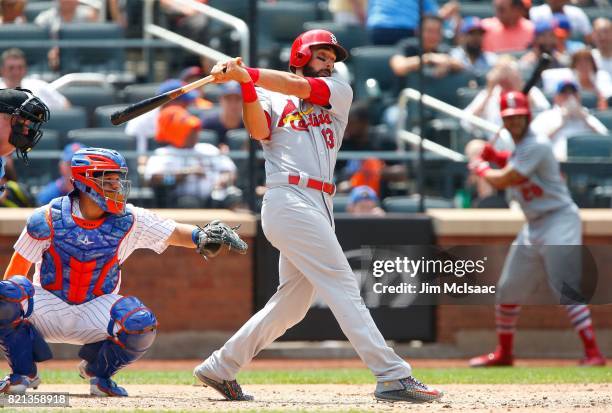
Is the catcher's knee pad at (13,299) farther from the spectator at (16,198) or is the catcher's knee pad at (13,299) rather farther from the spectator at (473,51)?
the spectator at (473,51)

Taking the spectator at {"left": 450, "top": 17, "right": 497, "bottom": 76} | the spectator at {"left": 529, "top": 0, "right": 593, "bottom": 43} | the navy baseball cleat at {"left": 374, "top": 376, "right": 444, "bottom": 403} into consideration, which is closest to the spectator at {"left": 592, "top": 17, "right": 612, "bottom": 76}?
the spectator at {"left": 529, "top": 0, "right": 593, "bottom": 43}

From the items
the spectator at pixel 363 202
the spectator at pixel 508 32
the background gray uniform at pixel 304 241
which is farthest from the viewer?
the spectator at pixel 508 32

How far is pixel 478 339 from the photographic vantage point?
10.3 meters

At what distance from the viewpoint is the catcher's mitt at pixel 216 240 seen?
19.8 feet

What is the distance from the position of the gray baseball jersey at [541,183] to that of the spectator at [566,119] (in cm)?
150

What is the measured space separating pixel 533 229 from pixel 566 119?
6.00 feet

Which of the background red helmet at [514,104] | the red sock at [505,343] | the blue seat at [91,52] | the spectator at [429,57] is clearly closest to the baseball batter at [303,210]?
the background red helmet at [514,104]

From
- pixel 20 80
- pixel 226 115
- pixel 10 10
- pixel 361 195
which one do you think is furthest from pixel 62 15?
pixel 361 195

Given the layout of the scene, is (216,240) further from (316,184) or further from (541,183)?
(541,183)

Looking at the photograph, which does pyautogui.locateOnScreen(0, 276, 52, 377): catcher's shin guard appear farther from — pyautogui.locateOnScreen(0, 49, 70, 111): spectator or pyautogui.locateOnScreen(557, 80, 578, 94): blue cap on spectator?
pyautogui.locateOnScreen(557, 80, 578, 94): blue cap on spectator

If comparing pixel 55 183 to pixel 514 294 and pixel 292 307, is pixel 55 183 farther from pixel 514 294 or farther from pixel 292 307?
pixel 292 307

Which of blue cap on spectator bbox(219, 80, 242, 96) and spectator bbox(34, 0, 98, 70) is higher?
spectator bbox(34, 0, 98, 70)

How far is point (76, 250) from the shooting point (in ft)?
19.9

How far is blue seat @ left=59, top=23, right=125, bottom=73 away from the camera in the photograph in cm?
1180
